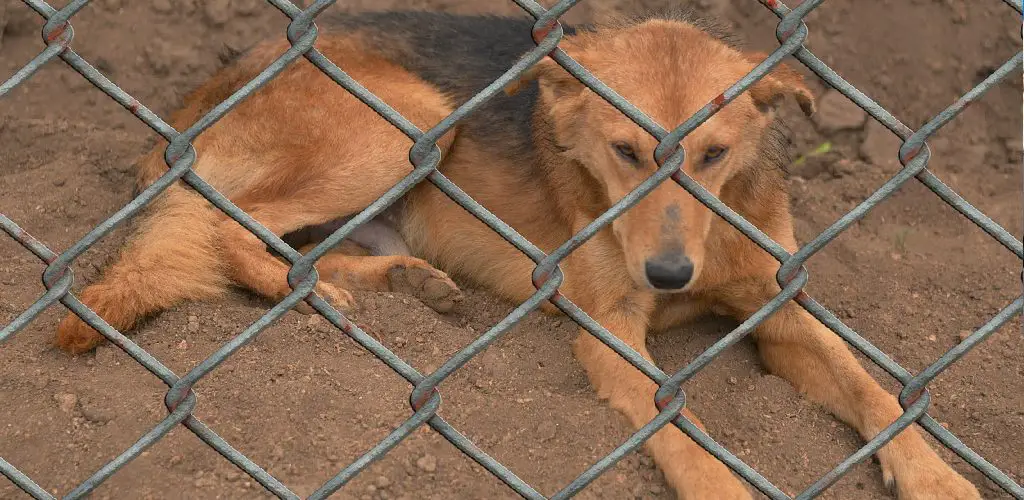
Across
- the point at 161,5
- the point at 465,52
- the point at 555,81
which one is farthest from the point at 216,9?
the point at 555,81

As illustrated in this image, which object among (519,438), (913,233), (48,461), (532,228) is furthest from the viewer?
(913,233)

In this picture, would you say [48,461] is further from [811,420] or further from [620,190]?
[811,420]

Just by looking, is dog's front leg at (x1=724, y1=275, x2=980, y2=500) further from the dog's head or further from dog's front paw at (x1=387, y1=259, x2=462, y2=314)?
dog's front paw at (x1=387, y1=259, x2=462, y2=314)

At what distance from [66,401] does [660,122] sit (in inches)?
69.2

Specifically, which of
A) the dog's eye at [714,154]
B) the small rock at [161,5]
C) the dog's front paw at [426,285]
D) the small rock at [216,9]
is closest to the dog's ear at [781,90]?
the dog's eye at [714,154]

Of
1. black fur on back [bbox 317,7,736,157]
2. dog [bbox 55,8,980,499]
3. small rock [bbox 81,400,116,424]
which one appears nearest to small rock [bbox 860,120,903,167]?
dog [bbox 55,8,980,499]

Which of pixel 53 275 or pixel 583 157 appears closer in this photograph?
pixel 53 275

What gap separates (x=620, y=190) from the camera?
330cm

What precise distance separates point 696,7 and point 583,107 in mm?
2169

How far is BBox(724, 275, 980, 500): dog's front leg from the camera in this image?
9.95ft

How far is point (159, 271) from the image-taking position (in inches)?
137

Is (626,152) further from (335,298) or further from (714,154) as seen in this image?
(335,298)

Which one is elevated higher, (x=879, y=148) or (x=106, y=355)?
(x=879, y=148)

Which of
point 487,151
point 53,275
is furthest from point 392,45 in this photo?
point 53,275
